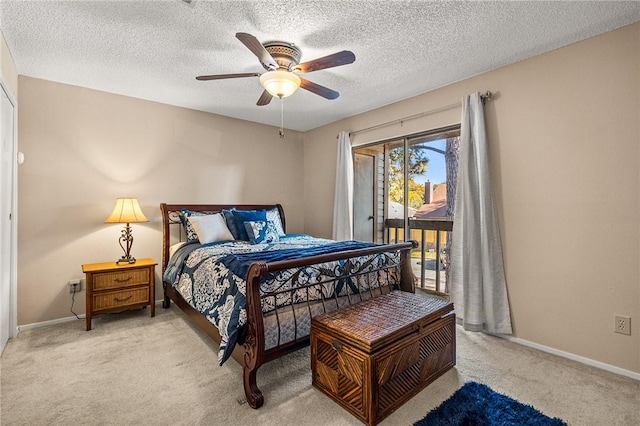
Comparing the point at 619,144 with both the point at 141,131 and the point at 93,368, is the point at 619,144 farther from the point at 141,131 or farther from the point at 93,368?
the point at 141,131

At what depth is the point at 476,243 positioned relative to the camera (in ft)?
9.45

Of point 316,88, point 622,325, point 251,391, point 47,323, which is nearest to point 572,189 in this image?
point 622,325

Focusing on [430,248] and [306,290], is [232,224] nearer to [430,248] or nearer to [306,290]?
[306,290]

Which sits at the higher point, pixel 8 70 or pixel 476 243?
pixel 8 70

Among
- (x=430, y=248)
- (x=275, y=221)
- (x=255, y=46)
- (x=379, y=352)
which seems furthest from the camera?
(x=275, y=221)

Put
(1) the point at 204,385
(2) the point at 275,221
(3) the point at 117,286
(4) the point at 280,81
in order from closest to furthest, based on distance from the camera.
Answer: (1) the point at 204,385 < (4) the point at 280,81 < (3) the point at 117,286 < (2) the point at 275,221

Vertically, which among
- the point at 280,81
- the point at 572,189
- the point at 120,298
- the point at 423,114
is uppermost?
the point at 423,114

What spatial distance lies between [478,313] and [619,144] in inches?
68.2

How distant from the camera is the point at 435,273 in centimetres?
387

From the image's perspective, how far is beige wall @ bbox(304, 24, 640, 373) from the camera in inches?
86.8

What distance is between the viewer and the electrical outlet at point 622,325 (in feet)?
7.19

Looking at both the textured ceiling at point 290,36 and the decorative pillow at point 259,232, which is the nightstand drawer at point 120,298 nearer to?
the decorative pillow at point 259,232

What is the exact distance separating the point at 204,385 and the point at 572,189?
3165 mm

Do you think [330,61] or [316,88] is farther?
[316,88]
